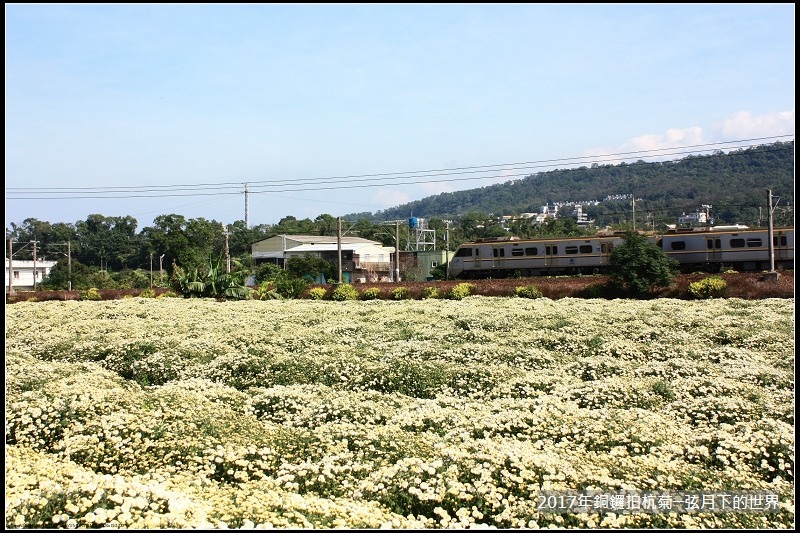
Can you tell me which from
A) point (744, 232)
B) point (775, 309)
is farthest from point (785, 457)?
point (744, 232)

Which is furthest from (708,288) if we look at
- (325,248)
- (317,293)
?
Result: (325,248)

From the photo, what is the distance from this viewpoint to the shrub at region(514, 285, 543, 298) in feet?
99.0

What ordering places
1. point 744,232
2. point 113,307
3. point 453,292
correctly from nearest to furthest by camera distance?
point 113,307 < point 453,292 < point 744,232

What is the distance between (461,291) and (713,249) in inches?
760

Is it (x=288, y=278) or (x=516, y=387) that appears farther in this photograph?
(x=288, y=278)

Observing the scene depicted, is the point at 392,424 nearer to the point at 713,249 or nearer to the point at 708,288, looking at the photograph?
the point at 708,288

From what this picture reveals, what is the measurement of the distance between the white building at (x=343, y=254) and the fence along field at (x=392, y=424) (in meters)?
48.4

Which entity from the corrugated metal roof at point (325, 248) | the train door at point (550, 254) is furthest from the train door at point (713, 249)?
the corrugated metal roof at point (325, 248)

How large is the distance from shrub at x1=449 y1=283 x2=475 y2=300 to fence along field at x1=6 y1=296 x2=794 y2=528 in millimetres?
13207

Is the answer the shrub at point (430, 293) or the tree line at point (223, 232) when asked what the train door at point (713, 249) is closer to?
the shrub at point (430, 293)

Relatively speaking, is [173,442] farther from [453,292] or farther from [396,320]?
[453,292]

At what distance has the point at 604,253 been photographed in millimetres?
44656

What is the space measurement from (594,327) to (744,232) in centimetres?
2718

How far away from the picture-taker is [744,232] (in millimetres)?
39969
